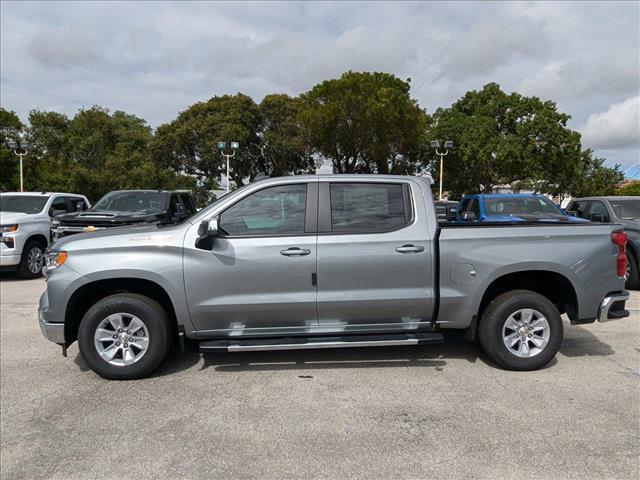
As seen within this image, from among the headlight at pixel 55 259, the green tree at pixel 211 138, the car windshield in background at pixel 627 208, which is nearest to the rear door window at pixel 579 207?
the car windshield in background at pixel 627 208

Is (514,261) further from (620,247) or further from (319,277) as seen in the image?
(319,277)

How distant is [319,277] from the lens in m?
4.42

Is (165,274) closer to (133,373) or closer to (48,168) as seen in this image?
(133,373)

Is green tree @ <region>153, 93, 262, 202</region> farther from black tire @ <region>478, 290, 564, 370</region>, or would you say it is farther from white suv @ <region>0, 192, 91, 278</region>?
black tire @ <region>478, 290, 564, 370</region>

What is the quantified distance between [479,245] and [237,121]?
32.8 meters

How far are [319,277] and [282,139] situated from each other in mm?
32294

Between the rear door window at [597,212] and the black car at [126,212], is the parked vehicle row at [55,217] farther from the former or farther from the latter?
the rear door window at [597,212]

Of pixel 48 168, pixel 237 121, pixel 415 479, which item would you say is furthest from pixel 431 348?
pixel 48 168

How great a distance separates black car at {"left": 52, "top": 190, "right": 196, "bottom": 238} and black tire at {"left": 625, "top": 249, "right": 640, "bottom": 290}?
833 cm

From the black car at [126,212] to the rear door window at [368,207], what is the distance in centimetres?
539

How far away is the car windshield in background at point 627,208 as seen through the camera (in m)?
9.32

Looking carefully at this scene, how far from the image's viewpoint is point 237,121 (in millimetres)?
35250

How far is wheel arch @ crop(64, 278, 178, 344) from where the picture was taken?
449 centimetres

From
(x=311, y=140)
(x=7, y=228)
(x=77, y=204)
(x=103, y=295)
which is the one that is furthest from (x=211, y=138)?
(x=103, y=295)
